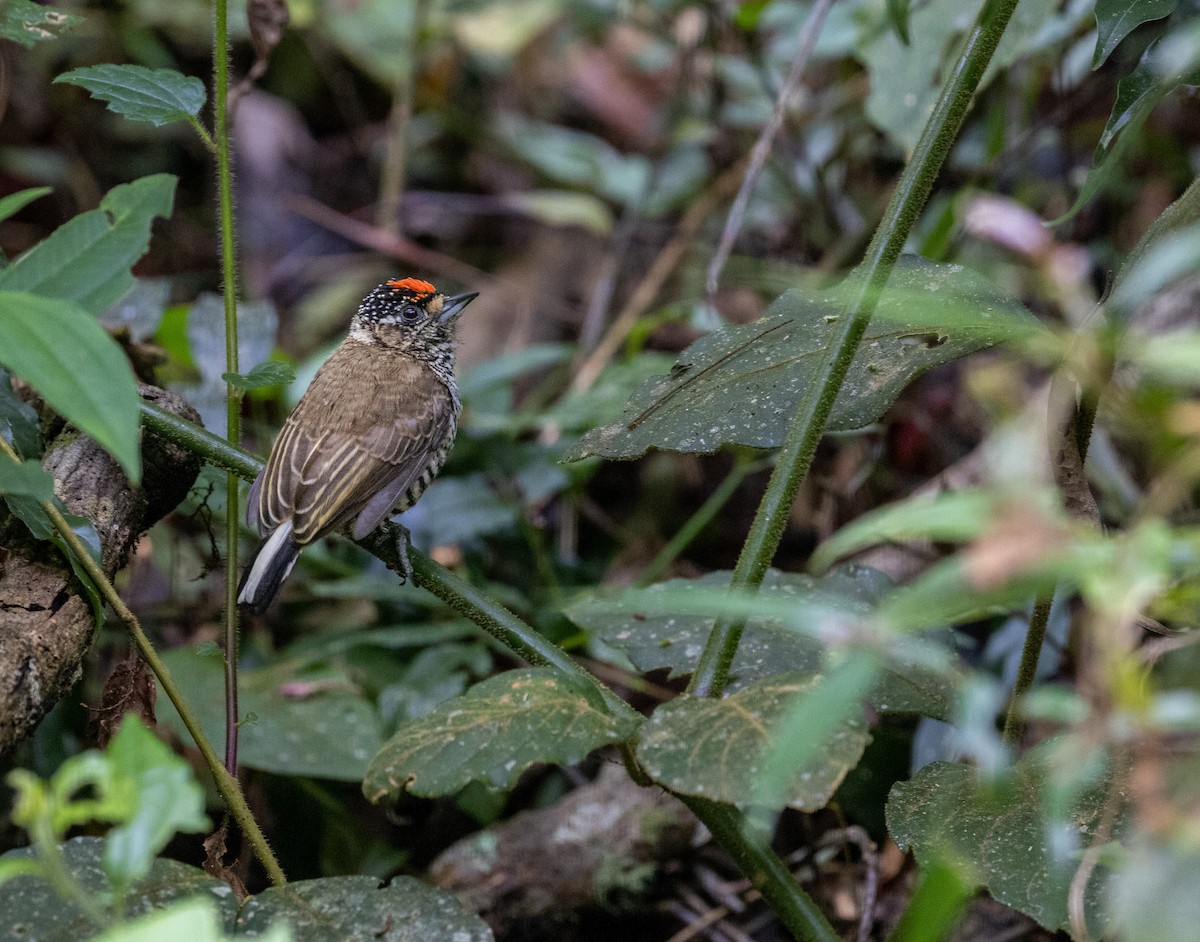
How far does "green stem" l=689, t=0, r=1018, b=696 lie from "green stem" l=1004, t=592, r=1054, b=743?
19.2 inches

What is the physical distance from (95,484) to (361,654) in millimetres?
1749

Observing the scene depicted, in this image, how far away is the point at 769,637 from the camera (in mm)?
2754

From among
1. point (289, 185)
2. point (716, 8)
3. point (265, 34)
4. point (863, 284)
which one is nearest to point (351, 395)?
point (265, 34)

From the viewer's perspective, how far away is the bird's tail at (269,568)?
9.62 feet

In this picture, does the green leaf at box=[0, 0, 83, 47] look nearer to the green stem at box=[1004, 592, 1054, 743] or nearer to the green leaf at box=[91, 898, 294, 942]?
the green leaf at box=[91, 898, 294, 942]

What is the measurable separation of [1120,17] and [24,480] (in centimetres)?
210

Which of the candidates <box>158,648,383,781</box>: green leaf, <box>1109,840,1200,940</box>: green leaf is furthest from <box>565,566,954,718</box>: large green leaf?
<box>1109,840,1200,940</box>: green leaf

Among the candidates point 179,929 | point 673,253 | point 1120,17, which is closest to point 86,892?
point 179,929

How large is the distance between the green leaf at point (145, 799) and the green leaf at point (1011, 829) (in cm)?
112

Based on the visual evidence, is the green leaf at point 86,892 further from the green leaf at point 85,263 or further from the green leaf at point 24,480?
the green leaf at point 85,263

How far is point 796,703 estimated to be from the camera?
5.87ft

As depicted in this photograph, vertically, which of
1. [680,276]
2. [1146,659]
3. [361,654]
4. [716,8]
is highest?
[716,8]

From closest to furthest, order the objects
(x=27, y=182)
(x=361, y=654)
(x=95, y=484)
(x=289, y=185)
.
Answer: (x=95, y=484)
(x=361, y=654)
(x=27, y=182)
(x=289, y=185)

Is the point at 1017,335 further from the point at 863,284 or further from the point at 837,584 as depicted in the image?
the point at 837,584
